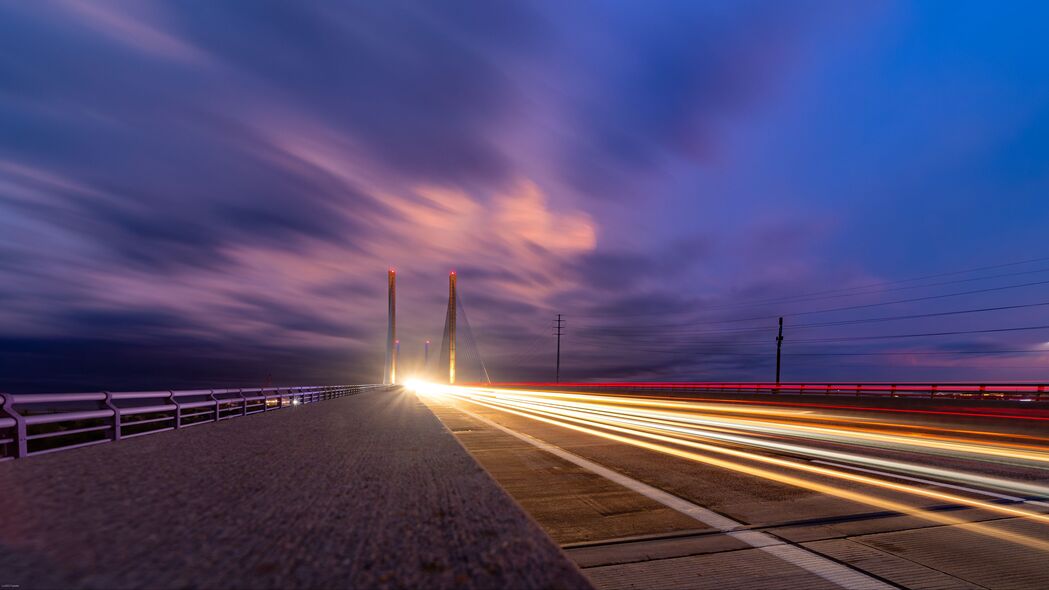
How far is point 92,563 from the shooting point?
10.1ft

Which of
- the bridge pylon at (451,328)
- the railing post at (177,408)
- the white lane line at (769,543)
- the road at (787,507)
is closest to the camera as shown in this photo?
the white lane line at (769,543)

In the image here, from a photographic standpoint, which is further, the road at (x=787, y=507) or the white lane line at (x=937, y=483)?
the white lane line at (x=937, y=483)

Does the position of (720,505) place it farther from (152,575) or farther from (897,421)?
(897,421)

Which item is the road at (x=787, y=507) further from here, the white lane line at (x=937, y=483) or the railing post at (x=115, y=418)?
the railing post at (x=115, y=418)

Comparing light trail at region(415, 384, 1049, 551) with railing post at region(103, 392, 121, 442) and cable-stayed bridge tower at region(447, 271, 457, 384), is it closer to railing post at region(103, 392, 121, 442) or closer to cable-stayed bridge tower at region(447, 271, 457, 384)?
railing post at region(103, 392, 121, 442)

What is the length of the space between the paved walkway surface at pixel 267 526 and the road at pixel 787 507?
1120 millimetres

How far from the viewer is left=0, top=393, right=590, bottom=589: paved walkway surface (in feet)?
9.18

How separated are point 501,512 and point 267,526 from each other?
1.73 meters

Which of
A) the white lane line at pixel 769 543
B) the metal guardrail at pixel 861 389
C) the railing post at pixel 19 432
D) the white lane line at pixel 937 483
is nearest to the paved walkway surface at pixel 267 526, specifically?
the railing post at pixel 19 432

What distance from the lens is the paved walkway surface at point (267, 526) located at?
9.18 feet

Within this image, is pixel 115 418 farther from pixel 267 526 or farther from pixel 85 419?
pixel 267 526

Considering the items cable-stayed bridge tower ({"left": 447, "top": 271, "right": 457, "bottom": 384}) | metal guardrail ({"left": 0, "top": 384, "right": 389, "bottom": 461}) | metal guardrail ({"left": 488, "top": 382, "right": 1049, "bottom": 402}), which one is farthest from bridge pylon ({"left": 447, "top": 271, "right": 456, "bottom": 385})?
metal guardrail ({"left": 0, "top": 384, "right": 389, "bottom": 461})

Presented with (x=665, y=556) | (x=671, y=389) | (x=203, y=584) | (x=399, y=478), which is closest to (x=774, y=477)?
(x=665, y=556)

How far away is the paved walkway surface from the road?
1.12 m
